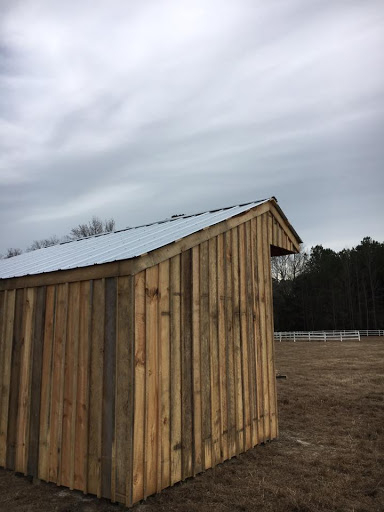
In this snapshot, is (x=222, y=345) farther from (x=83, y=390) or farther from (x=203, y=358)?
(x=83, y=390)

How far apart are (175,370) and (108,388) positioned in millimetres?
890

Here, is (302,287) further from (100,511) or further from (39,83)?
(100,511)

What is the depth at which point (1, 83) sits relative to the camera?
10414mm

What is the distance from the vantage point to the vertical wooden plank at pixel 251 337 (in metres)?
6.48

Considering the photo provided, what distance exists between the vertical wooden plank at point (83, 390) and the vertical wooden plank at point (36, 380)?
793mm

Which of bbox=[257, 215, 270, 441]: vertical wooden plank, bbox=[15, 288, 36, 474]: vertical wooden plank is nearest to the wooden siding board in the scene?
bbox=[257, 215, 270, 441]: vertical wooden plank

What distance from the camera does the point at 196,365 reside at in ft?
17.8

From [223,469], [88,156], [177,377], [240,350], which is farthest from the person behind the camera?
[88,156]

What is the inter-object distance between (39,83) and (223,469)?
10.2 m

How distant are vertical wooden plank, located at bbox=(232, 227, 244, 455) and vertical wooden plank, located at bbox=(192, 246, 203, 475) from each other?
3.14 feet

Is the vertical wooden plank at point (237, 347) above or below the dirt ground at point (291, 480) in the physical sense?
above

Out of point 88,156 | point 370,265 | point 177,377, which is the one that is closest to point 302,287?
point 370,265

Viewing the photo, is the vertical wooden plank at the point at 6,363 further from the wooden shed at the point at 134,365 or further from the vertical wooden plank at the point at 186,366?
the vertical wooden plank at the point at 186,366

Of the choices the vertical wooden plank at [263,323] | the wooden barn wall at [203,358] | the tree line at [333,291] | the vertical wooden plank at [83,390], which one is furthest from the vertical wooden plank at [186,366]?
the tree line at [333,291]
